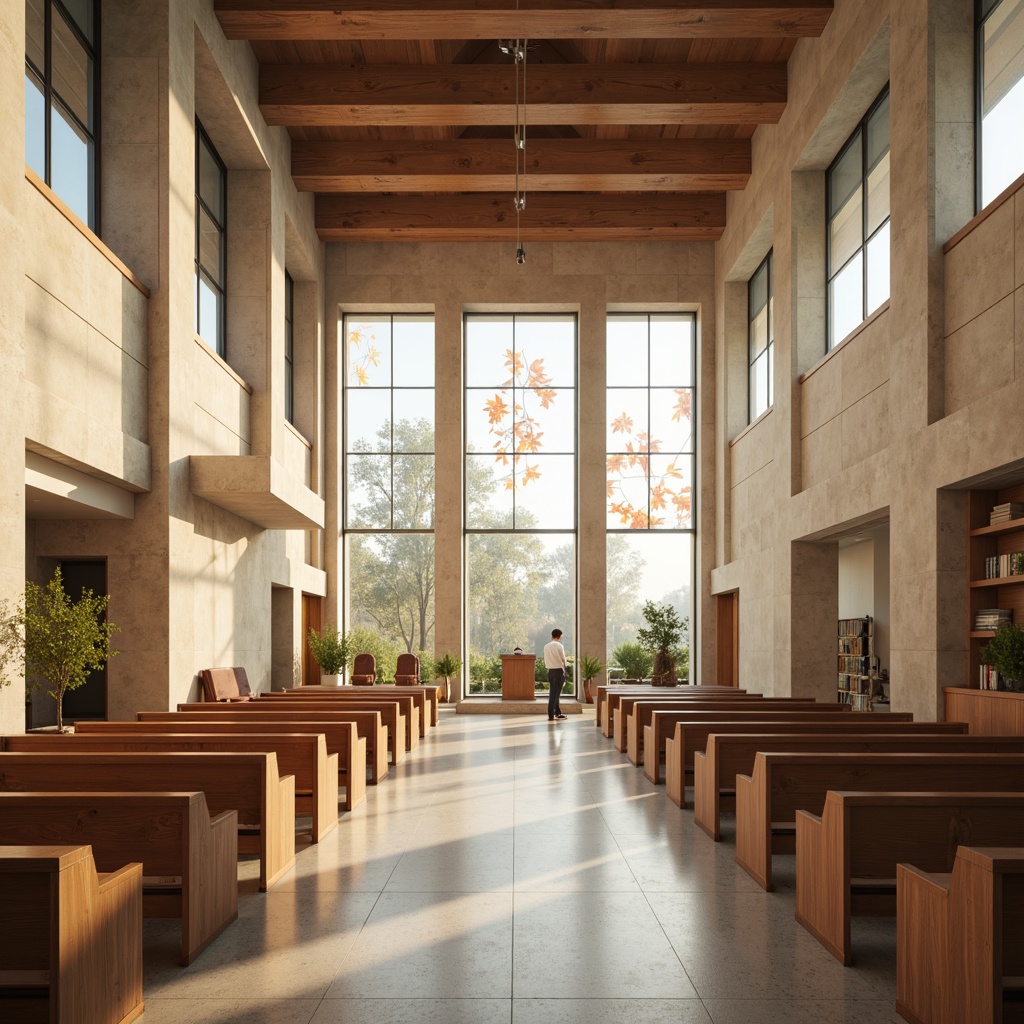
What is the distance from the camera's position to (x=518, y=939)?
14.1ft

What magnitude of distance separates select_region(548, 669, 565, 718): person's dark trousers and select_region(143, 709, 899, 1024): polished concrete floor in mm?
8477

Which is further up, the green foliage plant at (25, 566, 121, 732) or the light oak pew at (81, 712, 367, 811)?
the green foliage plant at (25, 566, 121, 732)

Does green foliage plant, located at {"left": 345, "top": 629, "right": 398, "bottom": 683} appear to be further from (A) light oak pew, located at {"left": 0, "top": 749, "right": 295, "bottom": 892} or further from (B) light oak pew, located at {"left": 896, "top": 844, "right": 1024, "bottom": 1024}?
(B) light oak pew, located at {"left": 896, "top": 844, "right": 1024, "bottom": 1024}

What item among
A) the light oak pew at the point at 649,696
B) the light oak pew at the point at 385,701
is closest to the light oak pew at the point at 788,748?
the light oak pew at the point at 649,696

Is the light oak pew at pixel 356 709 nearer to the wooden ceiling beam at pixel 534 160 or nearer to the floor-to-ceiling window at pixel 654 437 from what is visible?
the wooden ceiling beam at pixel 534 160

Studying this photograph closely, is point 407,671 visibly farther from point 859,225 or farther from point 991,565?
point 991,565

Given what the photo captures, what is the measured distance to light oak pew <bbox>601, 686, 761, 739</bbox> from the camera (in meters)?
11.0

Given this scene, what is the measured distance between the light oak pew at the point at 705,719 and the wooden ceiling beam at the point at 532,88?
8386mm

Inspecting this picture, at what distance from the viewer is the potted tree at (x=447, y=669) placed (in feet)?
59.1

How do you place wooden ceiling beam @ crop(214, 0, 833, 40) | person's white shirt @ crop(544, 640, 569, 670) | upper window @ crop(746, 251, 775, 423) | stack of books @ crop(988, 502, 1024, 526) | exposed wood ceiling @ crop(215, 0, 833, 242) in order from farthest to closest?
upper window @ crop(746, 251, 775, 423) < person's white shirt @ crop(544, 640, 569, 670) < exposed wood ceiling @ crop(215, 0, 833, 242) < wooden ceiling beam @ crop(214, 0, 833, 40) < stack of books @ crop(988, 502, 1024, 526)

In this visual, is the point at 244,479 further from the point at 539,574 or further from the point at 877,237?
the point at 539,574

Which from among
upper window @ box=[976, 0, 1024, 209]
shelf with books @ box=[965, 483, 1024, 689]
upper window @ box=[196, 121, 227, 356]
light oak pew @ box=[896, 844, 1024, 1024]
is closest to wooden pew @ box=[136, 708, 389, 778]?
light oak pew @ box=[896, 844, 1024, 1024]

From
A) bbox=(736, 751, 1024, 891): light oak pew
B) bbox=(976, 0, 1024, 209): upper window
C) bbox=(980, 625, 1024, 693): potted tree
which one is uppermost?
bbox=(976, 0, 1024, 209): upper window

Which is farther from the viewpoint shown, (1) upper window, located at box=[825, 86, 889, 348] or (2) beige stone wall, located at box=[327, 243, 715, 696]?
(2) beige stone wall, located at box=[327, 243, 715, 696]
